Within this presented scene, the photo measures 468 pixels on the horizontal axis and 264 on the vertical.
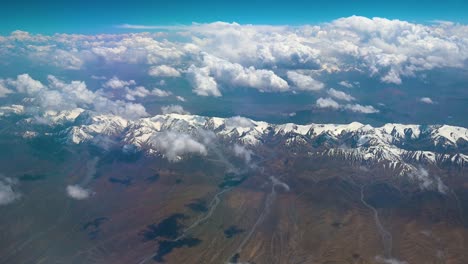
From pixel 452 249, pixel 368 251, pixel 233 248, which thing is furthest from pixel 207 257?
pixel 452 249

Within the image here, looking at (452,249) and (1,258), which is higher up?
(452,249)

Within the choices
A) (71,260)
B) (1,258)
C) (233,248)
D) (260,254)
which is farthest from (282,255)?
(1,258)

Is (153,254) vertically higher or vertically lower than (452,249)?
lower

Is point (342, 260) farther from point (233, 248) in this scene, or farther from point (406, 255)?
point (233, 248)

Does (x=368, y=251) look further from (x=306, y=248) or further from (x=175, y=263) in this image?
(x=175, y=263)

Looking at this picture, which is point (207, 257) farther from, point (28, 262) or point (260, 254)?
point (28, 262)

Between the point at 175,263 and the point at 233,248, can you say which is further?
the point at 233,248

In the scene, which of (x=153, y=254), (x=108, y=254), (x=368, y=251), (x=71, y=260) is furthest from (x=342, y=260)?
(x=71, y=260)
